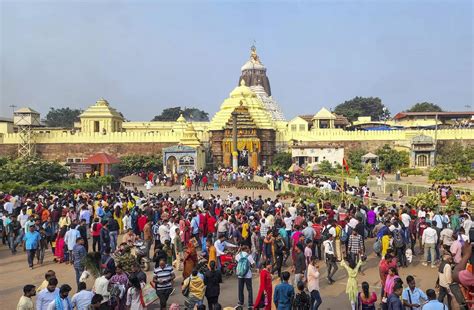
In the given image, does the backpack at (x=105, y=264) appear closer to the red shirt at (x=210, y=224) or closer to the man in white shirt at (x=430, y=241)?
the red shirt at (x=210, y=224)

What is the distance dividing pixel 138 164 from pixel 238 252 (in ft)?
90.5

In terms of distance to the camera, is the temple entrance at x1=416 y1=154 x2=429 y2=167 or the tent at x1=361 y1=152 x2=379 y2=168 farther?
the tent at x1=361 y1=152 x2=379 y2=168

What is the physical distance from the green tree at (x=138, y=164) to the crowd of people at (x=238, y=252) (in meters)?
18.7

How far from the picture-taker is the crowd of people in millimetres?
6613

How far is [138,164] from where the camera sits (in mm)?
35094

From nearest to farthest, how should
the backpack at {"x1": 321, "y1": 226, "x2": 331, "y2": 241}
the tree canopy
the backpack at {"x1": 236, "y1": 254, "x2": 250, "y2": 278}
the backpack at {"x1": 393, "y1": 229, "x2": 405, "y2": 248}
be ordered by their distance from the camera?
the backpack at {"x1": 236, "y1": 254, "x2": 250, "y2": 278}, the backpack at {"x1": 393, "y1": 229, "x2": 405, "y2": 248}, the backpack at {"x1": 321, "y1": 226, "x2": 331, "y2": 241}, the tree canopy

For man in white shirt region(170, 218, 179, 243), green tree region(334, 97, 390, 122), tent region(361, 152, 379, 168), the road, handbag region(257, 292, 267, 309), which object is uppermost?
green tree region(334, 97, 390, 122)

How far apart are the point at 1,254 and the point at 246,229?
665cm

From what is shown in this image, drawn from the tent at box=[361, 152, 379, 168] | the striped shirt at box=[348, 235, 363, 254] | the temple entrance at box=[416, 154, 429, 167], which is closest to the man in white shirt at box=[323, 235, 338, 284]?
the striped shirt at box=[348, 235, 363, 254]

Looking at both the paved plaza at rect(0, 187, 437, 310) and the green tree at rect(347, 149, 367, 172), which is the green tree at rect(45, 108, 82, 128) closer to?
the green tree at rect(347, 149, 367, 172)

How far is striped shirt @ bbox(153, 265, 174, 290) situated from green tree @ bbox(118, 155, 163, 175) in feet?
92.3

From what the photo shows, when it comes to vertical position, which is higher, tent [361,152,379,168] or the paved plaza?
tent [361,152,379,168]

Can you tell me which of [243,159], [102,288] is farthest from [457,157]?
[102,288]

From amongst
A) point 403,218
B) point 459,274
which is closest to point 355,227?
point 403,218
